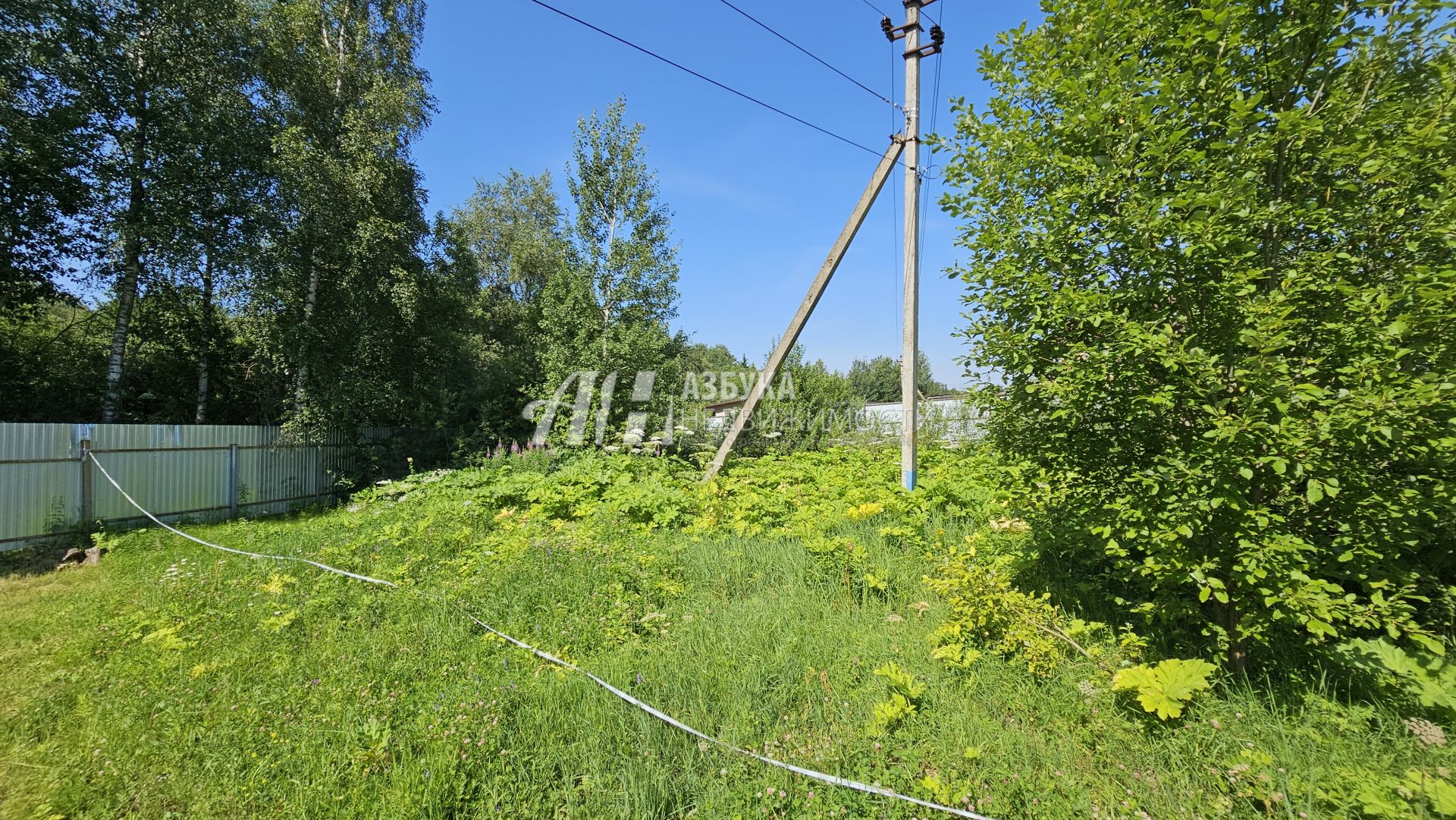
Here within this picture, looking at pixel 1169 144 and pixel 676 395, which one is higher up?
pixel 1169 144

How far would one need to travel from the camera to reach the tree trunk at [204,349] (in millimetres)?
11734

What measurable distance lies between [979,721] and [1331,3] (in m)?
3.51

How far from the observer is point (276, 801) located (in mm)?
2314

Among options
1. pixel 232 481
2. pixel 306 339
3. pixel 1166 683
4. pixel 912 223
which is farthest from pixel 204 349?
pixel 1166 683

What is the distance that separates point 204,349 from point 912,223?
14.9 meters

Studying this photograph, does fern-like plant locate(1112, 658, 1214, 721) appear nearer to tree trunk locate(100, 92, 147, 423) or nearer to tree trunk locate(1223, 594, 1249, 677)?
tree trunk locate(1223, 594, 1249, 677)

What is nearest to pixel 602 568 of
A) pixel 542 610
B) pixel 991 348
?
pixel 542 610

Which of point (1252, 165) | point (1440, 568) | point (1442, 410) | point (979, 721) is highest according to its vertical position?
point (1252, 165)

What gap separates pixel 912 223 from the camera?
7734mm

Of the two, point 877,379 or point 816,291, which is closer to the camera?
point 816,291

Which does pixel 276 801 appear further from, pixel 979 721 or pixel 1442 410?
pixel 1442 410

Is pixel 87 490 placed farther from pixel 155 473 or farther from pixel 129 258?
pixel 129 258

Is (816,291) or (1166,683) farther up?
(816,291)

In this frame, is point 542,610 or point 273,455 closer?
point 542,610
